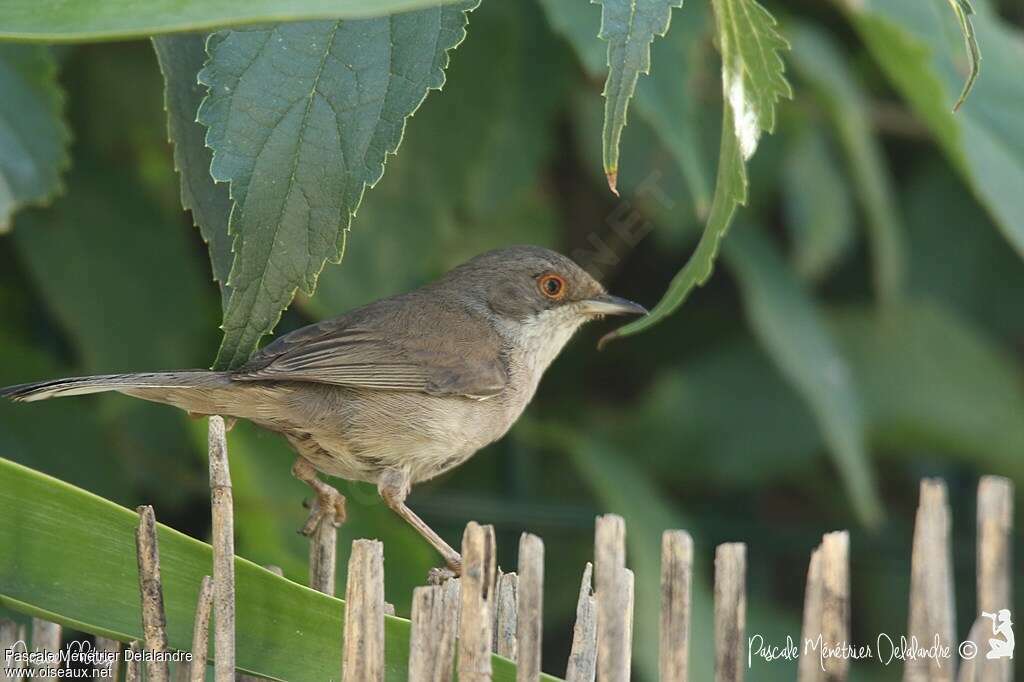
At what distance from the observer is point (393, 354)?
2883 millimetres

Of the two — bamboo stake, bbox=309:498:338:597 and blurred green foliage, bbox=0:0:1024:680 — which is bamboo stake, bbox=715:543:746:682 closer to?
bamboo stake, bbox=309:498:338:597

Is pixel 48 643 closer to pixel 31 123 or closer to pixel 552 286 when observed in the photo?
pixel 31 123

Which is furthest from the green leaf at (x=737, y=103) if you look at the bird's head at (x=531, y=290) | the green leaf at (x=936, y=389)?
the green leaf at (x=936, y=389)

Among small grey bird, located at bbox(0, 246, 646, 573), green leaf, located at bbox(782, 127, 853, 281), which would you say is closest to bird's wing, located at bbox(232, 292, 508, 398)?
small grey bird, located at bbox(0, 246, 646, 573)

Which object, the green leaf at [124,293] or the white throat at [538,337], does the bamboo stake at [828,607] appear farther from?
the green leaf at [124,293]

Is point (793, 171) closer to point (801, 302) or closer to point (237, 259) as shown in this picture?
→ point (801, 302)

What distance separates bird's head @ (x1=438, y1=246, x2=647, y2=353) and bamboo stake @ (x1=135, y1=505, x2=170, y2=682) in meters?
1.71

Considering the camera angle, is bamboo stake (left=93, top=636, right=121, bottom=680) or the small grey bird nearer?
bamboo stake (left=93, top=636, right=121, bottom=680)

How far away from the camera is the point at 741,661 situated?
1.79 metres

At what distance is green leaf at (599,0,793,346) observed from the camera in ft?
5.90

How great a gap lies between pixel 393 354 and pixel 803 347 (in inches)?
59.5

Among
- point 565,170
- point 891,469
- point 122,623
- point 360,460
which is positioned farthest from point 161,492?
point 891,469

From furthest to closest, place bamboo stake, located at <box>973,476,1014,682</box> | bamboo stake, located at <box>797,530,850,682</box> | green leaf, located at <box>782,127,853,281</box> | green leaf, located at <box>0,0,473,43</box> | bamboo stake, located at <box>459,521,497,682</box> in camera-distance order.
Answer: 1. green leaf, located at <box>782,127,853,281</box>
2. bamboo stake, located at <box>973,476,1014,682</box>
3. bamboo stake, located at <box>797,530,850,682</box>
4. bamboo stake, located at <box>459,521,497,682</box>
5. green leaf, located at <box>0,0,473,43</box>

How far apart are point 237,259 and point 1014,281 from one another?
4091 millimetres
